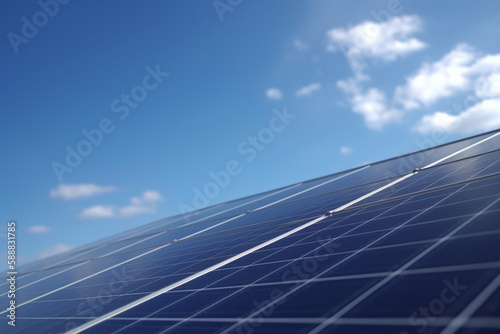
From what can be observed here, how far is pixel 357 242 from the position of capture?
6484 millimetres

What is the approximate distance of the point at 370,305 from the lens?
394 cm

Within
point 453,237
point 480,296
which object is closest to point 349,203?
point 453,237

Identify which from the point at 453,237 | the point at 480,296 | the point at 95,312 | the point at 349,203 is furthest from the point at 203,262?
the point at 480,296

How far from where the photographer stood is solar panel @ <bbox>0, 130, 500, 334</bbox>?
3.65 metres

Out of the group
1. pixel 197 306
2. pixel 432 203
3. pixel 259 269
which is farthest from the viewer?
pixel 432 203

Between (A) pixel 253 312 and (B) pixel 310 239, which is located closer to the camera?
(A) pixel 253 312

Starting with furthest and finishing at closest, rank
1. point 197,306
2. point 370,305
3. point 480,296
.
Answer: point 197,306
point 370,305
point 480,296

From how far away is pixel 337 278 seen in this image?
504 cm

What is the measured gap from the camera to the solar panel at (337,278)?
365 centimetres

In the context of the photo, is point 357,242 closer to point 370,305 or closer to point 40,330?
point 370,305

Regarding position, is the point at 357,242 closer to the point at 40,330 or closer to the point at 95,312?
the point at 95,312

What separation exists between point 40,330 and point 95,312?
1.25 m

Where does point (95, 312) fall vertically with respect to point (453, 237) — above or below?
above

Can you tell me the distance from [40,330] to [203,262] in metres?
3.67
